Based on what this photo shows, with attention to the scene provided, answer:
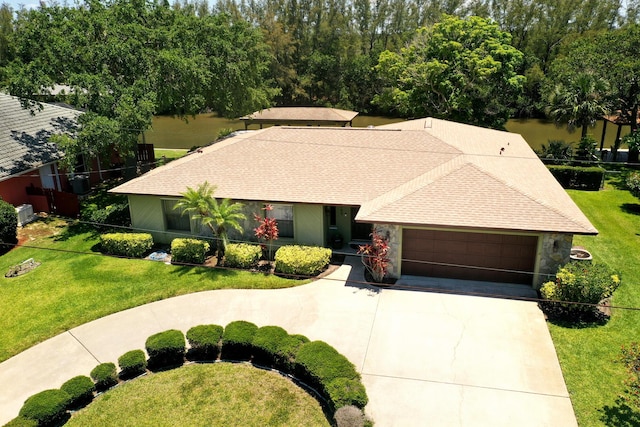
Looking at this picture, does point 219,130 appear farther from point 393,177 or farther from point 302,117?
point 393,177

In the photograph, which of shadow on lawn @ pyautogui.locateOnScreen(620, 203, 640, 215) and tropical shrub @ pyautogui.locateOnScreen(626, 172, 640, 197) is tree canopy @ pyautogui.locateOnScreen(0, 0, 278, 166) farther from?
shadow on lawn @ pyautogui.locateOnScreen(620, 203, 640, 215)

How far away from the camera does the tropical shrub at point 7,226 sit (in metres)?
20.6

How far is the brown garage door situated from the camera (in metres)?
16.9

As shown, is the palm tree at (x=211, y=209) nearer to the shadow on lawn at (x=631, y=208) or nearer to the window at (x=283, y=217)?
the window at (x=283, y=217)

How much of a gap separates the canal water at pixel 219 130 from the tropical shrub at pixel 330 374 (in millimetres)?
33061

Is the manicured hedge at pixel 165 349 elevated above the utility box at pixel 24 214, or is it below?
below

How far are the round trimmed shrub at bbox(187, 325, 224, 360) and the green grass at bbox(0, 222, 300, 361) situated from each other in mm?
3528

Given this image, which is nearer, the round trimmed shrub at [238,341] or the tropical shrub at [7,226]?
the round trimmed shrub at [238,341]

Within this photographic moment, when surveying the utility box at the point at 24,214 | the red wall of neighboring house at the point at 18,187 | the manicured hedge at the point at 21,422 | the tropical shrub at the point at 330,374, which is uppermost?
the red wall of neighboring house at the point at 18,187

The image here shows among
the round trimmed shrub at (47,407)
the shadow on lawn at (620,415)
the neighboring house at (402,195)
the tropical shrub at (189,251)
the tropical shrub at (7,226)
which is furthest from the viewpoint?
the tropical shrub at (7,226)

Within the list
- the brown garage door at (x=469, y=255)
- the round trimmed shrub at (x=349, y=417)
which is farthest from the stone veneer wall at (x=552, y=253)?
the round trimmed shrub at (x=349, y=417)

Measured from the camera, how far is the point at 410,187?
1856 cm

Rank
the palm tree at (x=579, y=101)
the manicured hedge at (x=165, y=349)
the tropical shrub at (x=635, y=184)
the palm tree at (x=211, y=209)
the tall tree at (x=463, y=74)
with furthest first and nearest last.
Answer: the tall tree at (x=463, y=74) → the palm tree at (x=579, y=101) → the tropical shrub at (x=635, y=184) → the palm tree at (x=211, y=209) → the manicured hedge at (x=165, y=349)

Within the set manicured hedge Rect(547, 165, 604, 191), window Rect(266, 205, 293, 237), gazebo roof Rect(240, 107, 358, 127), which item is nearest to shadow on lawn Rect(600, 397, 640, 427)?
window Rect(266, 205, 293, 237)
